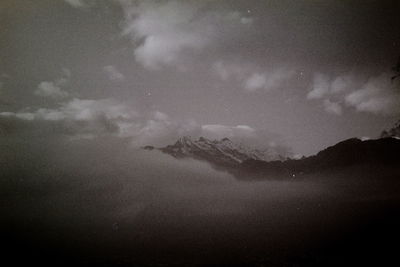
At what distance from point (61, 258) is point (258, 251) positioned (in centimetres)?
15261

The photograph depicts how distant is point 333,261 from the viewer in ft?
435

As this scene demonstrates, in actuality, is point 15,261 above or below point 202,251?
above

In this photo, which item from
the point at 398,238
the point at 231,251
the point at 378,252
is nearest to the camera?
the point at 378,252

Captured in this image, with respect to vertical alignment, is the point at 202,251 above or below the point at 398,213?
below

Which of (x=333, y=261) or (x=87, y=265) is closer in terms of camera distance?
(x=333, y=261)

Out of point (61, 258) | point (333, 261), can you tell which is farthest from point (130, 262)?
point (333, 261)

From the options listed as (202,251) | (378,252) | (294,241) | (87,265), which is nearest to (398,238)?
(378,252)

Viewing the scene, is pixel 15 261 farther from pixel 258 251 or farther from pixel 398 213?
pixel 398 213

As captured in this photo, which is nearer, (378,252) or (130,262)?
(378,252)

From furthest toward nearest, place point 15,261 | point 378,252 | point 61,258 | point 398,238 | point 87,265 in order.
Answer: point 61,258 → point 15,261 → point 87,265 → point 398,238 → point 378,252

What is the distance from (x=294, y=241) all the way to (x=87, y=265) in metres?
163

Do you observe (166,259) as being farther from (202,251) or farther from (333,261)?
(333,261)

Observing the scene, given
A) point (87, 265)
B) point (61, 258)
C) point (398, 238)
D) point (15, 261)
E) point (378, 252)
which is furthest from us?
point (61, 258)

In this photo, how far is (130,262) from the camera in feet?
532
